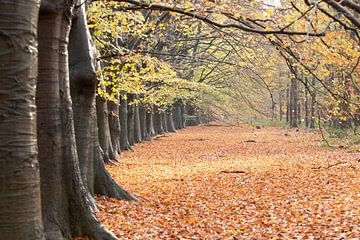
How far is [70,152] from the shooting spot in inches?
248

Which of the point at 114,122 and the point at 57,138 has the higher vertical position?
the point at 114,122

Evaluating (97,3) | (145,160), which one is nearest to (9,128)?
(97,3)

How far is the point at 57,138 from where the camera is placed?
20.0ft

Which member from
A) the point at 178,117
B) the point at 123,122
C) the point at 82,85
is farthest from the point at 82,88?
the point at 178,117

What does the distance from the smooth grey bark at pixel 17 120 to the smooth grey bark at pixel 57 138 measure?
75.0 inches

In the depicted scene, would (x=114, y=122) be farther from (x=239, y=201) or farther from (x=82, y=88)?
(x=82, y=88)

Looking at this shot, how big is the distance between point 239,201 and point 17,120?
803cm

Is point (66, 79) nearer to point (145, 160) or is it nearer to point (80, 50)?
point (80, 50)

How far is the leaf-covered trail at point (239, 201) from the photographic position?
26.4ft

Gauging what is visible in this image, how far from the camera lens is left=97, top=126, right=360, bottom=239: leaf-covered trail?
8039 millimetres

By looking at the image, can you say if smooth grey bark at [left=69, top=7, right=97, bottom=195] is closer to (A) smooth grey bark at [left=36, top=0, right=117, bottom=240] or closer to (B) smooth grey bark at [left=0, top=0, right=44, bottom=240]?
(A) smooth grey bark at [left=36, top=0, right=117, bottom=240]

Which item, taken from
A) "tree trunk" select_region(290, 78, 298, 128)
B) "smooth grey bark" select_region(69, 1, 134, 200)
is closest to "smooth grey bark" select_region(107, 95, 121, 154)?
"smooth grey bark" select_region(69, 1, 134, 200)

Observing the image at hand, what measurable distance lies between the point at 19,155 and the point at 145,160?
1736 centimetres

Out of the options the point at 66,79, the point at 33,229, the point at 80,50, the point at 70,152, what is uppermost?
the point at 80,50
